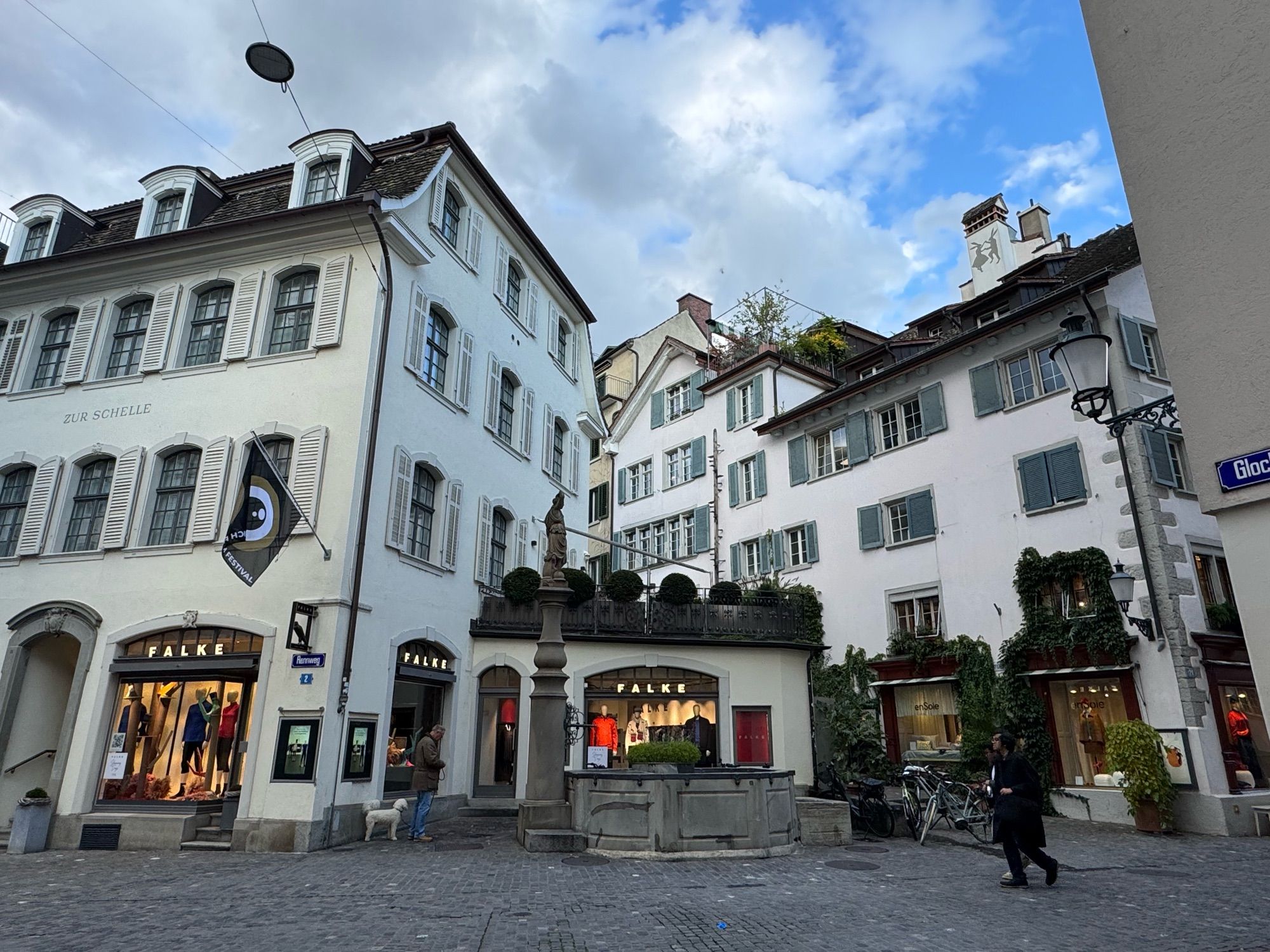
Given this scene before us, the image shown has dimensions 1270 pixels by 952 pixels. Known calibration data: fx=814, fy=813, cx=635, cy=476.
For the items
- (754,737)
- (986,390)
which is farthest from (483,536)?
(986,390)

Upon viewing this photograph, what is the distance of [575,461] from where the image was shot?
23.9 metres

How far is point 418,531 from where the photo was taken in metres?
16.2

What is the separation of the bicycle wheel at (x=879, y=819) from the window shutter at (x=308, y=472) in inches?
413

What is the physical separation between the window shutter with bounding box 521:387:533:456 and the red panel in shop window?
8.29m

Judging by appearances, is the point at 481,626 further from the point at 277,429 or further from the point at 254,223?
the point at 254,223

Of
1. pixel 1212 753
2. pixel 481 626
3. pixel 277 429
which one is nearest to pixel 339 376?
pixel 277 429

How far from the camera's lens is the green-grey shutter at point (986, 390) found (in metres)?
19.6

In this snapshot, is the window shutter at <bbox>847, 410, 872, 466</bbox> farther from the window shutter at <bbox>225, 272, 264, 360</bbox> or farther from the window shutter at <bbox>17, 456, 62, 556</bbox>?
the window shutter at <bbox>17, 456, 62, 556</bbox>

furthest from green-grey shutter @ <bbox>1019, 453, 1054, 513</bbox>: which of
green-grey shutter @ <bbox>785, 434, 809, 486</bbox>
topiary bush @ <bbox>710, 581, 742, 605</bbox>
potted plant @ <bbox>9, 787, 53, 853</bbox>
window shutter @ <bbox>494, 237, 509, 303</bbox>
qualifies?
potted plant @ <bbox>9, 787, 53, 853</bbox>

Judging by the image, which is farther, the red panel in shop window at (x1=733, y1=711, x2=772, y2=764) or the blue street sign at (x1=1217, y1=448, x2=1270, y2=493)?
the red panel in shop window at (x1=733, y1=711, x2=772, y2=764)

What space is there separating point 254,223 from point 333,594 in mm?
7605

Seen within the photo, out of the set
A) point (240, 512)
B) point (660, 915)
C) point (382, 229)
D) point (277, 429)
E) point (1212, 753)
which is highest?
point (382, 229)

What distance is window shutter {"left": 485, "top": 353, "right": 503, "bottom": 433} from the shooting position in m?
18.9

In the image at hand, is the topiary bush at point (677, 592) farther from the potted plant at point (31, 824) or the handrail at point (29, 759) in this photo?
the handrail at point (29, 759)
